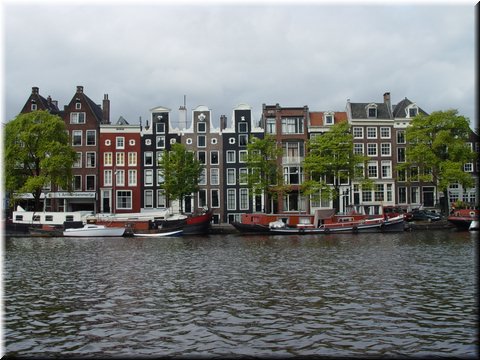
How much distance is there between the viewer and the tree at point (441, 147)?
62531 mm

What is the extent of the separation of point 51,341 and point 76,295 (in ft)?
19.5

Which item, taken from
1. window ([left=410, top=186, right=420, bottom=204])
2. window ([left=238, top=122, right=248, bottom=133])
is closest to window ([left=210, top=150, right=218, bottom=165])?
window ([left=238, top=122, right=248, bottom=133])

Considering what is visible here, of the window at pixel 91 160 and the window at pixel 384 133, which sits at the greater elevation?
the window at pixel 384 133

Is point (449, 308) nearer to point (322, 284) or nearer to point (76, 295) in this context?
point (322, 284)

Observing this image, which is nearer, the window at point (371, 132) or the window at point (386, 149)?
the window at point (386, 149)

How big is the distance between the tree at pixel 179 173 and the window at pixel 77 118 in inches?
650

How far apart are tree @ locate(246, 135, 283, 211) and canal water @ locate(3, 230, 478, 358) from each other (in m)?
33.8

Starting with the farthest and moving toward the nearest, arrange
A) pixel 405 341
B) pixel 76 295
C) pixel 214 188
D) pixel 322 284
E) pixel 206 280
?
pixel 214 188
pixel 206 280
pixel 322 284
pixel 76 295
pixel 405 341

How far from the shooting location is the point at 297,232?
53156 millimetres

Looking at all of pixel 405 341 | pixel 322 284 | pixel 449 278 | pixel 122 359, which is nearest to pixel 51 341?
pixel 122 359

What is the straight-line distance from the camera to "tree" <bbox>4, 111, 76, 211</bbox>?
183 feet

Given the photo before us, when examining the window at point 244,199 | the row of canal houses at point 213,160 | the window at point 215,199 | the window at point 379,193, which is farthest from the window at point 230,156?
the window at point 379,193

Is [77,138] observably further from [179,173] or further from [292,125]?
[292,125]

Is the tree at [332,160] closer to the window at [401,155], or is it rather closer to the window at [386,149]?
the window at [386,149]
